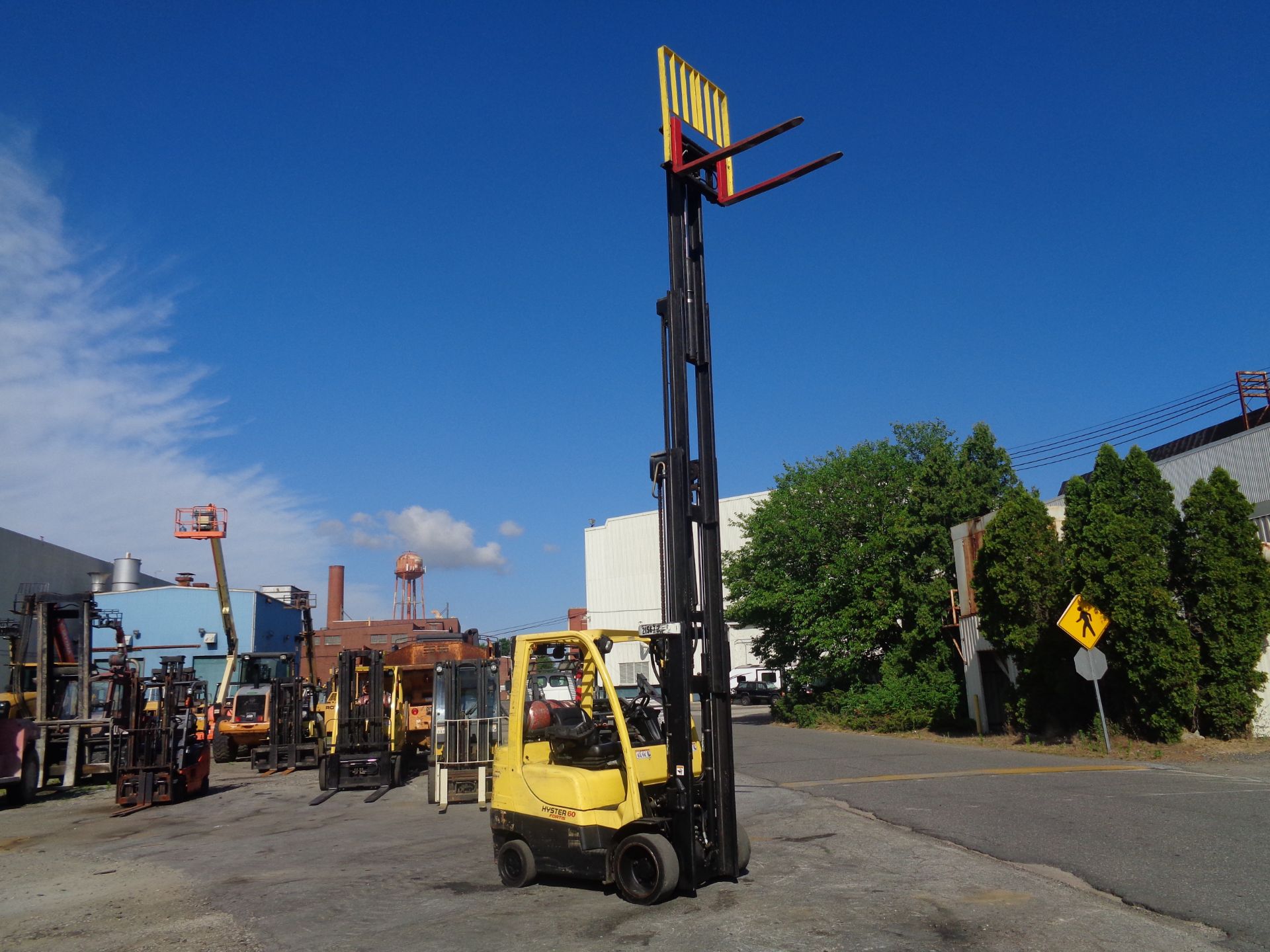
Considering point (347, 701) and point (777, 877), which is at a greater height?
point (347, 701)

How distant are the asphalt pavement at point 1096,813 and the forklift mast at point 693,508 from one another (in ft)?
12.0

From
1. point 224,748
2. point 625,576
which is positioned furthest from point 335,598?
point 224,748

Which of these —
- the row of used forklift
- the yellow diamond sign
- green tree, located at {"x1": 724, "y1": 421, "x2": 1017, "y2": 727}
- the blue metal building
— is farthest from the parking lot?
the blue metal building

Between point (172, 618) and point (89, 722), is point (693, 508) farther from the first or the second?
point (172, 618)

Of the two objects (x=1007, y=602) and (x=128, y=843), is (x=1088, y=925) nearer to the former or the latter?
(x=128, y=843)

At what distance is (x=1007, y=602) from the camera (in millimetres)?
22125

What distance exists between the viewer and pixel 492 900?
27.5 feet

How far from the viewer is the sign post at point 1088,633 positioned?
19.0 metres

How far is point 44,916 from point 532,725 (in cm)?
468

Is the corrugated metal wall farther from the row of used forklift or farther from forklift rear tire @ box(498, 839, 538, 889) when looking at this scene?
the row of used forklift

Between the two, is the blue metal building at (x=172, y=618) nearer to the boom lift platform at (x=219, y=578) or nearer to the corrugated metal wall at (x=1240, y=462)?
the boom lift platform at (x=219, y=578)

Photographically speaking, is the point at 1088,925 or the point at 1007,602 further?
the point at 1007,602

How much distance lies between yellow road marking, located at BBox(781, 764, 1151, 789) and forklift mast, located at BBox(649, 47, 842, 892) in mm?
8981

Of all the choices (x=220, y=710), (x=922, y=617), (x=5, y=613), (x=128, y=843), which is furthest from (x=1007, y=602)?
(x=5, y=613)
